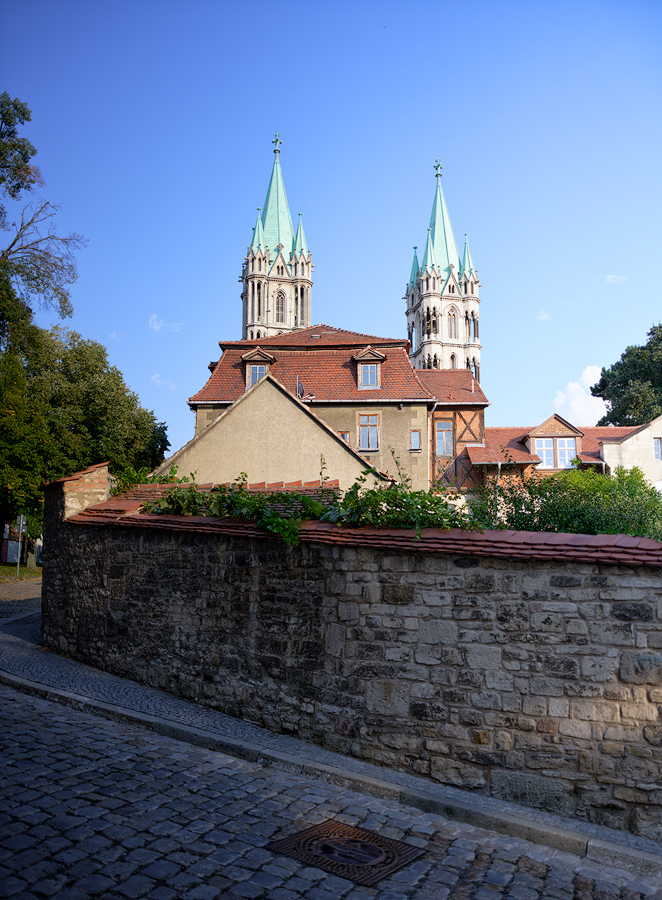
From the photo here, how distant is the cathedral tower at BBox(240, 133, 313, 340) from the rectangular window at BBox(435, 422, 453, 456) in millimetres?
54090

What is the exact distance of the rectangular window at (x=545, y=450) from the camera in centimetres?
3631

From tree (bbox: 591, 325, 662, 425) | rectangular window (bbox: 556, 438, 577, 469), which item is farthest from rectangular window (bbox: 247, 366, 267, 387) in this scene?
tree (bbox: 591, 325, 662, 425)

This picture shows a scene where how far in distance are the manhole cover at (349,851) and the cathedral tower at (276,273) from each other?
83364mm

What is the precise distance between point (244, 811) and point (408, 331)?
3847 inches

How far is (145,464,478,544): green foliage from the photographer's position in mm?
6547

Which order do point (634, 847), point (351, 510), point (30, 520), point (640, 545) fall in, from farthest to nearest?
point (30, 520) < point (351, 510) < point (640, 545) < point (634, 847)

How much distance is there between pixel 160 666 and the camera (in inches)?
348

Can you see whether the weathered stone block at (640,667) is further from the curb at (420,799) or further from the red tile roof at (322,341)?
the red tile roof at (322,341)

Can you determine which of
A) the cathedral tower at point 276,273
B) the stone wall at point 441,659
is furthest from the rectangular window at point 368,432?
the cathedral tower at point 276,273

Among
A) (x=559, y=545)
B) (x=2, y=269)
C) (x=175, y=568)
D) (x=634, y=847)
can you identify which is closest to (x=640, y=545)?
(x=559, y=545)

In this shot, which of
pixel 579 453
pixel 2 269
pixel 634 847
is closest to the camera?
pixel 634 847

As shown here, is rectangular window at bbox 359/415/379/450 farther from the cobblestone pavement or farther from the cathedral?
the cathedral

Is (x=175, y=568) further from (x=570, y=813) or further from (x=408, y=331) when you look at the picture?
(x=408, y=331)

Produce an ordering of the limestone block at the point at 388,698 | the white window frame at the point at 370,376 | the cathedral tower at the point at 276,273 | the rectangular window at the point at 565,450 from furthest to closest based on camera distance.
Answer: the cathedral tower at the point at 276,273, the rectangular window at the point at 565,450, the white window frame at the point at 370,376, the limestone block at the point at 388,698
